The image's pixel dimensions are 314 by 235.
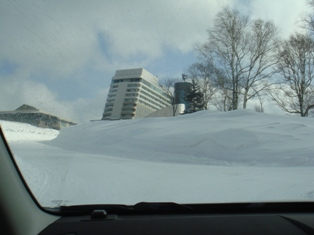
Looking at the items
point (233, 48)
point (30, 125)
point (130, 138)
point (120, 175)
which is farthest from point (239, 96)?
point (30, 125)

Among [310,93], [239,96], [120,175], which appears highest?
[310,93]

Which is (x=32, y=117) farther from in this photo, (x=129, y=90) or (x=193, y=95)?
(x=193, y=95)

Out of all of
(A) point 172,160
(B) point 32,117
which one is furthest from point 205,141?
(B) point 32,117

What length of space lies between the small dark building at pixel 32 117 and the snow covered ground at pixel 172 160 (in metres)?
0.10

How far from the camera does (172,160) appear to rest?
9.87 metres

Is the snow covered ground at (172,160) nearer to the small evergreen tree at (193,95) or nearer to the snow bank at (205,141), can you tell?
the snow bank at (205,141)

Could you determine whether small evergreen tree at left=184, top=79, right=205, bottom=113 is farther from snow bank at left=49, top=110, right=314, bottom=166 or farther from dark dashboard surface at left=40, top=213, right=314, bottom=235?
dark dashboard surface at left=40, top=213, right=314, bottom=235

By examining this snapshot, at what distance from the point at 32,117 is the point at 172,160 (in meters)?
6.53

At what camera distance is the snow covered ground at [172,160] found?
3707 millimetres

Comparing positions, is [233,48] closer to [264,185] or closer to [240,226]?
[264,185]

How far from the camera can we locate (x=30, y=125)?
4.00 meters

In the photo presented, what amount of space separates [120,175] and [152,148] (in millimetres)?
6828

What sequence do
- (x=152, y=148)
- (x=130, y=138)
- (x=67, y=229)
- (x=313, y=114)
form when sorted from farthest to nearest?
(x=313, y=114) → (x=130, y=138) → (x=152, y=148) → (x=67, y=229)

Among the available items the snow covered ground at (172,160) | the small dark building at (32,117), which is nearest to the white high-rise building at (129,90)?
the small dark building at (32,117)
